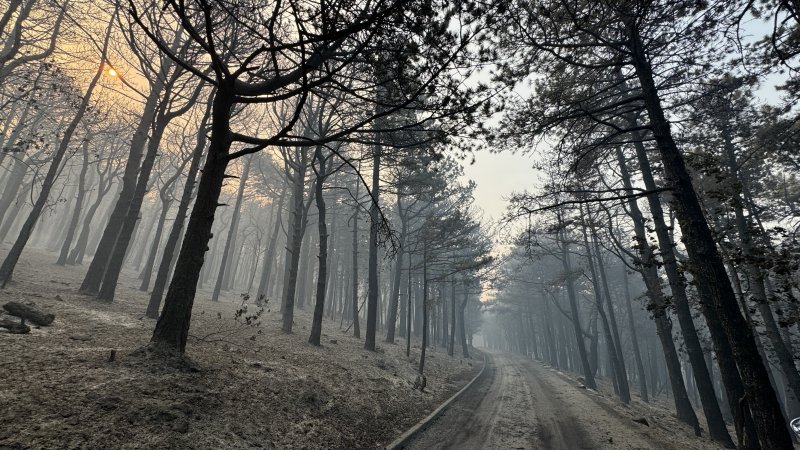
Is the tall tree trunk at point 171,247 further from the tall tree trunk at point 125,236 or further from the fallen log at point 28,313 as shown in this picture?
the fallen log at point 28,313

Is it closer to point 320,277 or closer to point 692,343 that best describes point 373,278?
point 320,277

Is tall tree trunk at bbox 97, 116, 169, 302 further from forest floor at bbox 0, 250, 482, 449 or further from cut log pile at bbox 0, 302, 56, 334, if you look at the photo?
cut log pile at bbox 0, 302, 56, 334

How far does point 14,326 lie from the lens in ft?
19.6

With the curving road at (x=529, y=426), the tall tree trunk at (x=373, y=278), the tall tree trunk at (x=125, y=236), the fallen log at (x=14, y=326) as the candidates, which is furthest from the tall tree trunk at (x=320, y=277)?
the fallen log at (x=14, y=326)

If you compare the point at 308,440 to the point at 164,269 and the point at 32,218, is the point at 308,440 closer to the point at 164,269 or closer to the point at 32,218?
the point at 164,269

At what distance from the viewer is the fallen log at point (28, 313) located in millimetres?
6676

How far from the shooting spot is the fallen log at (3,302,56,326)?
668cm

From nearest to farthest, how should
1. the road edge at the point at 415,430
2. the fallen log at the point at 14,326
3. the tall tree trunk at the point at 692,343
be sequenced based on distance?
1. the fallen log at the point at 14,326
2. the road edge at the point at 415,430
3. the tall tree trunk at the point at 692,343

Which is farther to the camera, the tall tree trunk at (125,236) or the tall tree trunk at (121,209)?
the tall tree trunk at (121,209)

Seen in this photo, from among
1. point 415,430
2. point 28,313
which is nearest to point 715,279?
point 415,430

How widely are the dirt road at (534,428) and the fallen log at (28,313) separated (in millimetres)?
7811

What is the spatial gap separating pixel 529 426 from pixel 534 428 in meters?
0.19

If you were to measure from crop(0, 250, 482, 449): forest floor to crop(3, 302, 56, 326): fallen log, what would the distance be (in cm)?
23

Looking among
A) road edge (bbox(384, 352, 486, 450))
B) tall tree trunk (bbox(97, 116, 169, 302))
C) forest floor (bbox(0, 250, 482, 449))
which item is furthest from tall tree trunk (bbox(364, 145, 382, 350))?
tall tree trunk (bbox(97, 116, 169, 302))
